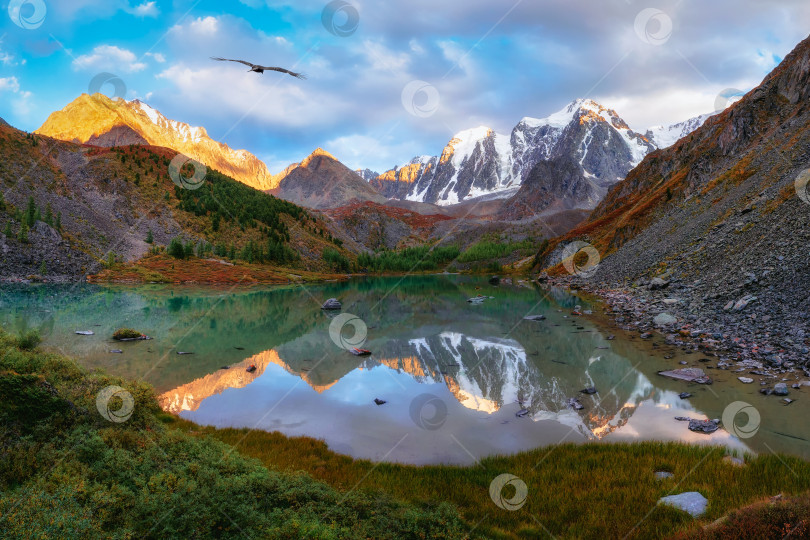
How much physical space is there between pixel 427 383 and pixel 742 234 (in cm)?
3333

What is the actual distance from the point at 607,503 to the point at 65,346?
1174 inches

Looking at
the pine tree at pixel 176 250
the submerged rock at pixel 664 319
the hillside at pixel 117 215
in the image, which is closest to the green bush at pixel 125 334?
the submerged rock at pixel 664 319

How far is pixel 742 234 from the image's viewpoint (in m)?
34.1

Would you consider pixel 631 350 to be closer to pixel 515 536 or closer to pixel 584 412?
pixel 584 412

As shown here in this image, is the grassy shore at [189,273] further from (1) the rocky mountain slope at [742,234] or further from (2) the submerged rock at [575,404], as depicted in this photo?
(2) the submerged rock at [575,404]

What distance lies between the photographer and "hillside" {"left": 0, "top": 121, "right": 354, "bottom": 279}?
76.6 meters

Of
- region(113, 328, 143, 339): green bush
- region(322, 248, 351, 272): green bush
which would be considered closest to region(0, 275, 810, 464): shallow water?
region(113, 328, 143, 339): green bush

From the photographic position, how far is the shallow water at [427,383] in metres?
12.7

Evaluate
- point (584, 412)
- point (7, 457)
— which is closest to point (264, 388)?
point (7, 457)

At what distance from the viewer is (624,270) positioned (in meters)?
55.9

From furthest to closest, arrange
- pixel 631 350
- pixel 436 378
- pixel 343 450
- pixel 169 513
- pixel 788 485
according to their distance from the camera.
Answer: pixel 631 350, pixel 436 378, pixel 343 450, pixel 788 485, pixel 169 513

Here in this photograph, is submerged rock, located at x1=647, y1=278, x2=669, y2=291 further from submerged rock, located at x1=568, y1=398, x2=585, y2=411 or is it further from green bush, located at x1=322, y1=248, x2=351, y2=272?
green bush, located at x1=322, y1=248, x2=351, y2=272

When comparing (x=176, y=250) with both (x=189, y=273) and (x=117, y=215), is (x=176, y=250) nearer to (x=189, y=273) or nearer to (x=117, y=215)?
(x=189, y=273)

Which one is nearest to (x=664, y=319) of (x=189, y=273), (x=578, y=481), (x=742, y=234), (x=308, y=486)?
(x=742, y=234)
